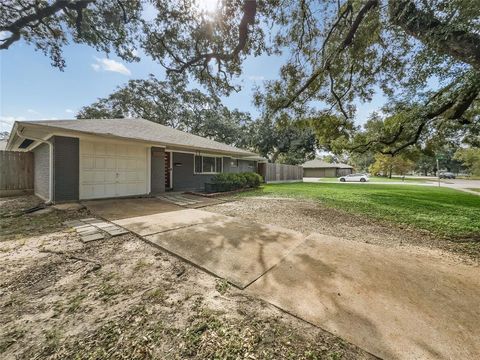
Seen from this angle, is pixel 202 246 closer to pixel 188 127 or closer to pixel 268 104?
pixel 268 104

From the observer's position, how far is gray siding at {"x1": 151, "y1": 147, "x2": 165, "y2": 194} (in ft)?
29.6

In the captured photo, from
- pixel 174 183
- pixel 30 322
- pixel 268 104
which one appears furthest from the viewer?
pixel 174 183

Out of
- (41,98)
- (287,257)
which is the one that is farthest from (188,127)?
(287,257)

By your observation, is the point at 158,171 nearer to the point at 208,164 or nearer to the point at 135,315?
the point at 208,164

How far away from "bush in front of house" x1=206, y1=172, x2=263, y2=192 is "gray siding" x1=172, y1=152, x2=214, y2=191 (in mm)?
1363

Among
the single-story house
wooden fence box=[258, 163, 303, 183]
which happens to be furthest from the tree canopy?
the single-story house

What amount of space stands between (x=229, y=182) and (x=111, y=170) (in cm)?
528

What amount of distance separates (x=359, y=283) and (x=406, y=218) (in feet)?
16.1

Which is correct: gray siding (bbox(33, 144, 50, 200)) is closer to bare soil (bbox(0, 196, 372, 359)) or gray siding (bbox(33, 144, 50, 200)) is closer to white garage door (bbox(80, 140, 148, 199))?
white garage door (bbox(80, 140, 148, 199))

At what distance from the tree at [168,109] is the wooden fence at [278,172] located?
8.18m

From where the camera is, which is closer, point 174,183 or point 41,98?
point 174,183

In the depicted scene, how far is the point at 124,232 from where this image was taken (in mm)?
4078

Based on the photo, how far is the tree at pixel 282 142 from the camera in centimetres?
2506

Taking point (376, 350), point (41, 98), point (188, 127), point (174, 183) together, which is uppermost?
point (188, 127)
